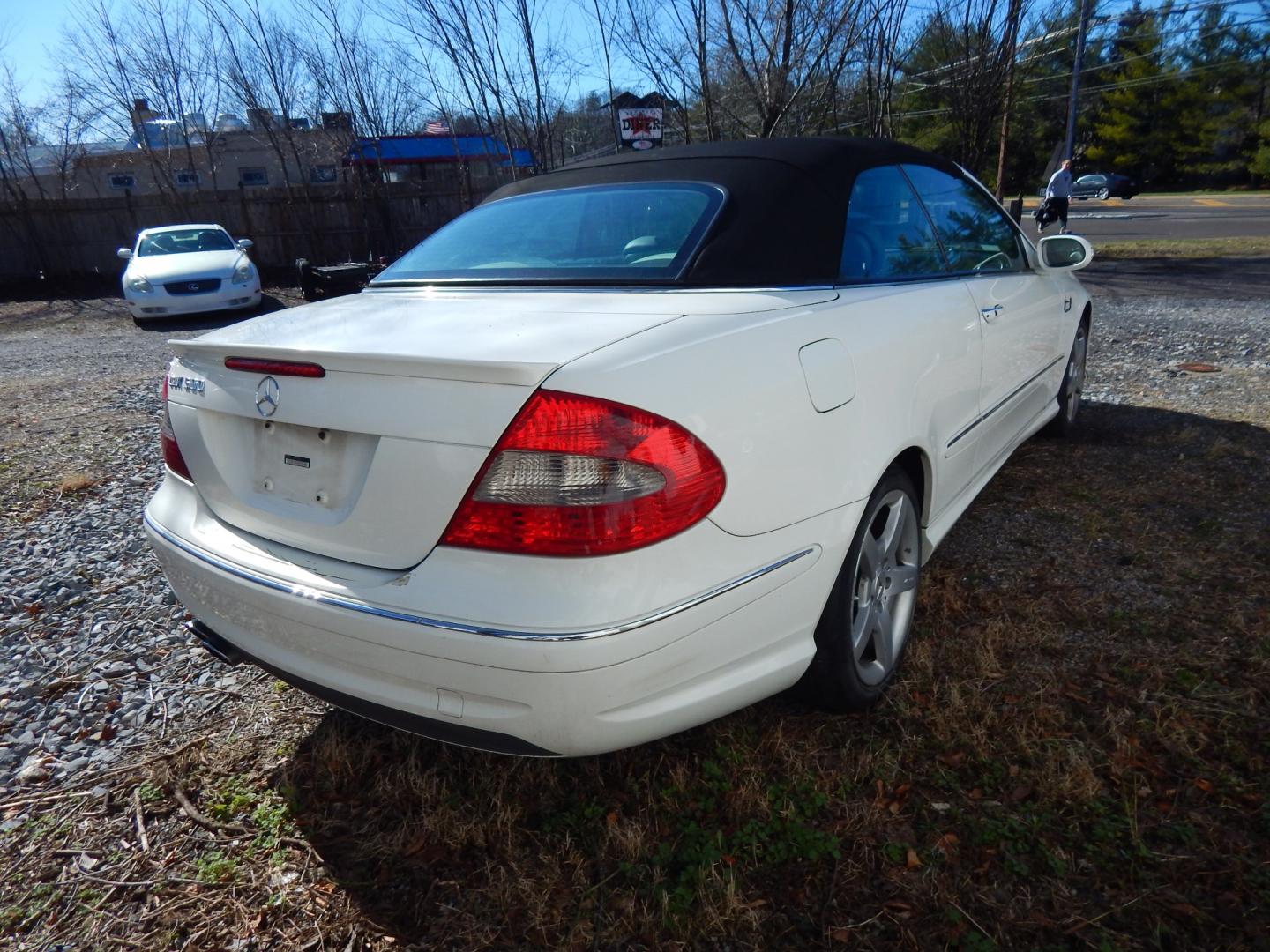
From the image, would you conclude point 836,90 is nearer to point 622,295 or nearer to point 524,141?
point 524,141

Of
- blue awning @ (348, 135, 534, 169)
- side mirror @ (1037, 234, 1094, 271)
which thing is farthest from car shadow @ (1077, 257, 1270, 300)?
blue awning @ (348, 135, 534, 169)

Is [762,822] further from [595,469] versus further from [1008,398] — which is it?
[1008,398]

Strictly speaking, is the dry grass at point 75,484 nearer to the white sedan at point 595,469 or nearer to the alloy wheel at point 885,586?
the white sedan at point 595,469

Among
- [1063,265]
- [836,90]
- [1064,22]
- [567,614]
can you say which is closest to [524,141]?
[836,90]

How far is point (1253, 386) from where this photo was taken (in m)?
5.51

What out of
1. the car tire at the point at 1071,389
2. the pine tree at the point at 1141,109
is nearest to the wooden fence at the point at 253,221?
the car tire at the point at 1071,389

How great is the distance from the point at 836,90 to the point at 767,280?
7.60 metres

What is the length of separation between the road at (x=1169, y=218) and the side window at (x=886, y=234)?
48.7ft

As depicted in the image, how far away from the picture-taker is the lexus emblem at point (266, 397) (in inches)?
70.7

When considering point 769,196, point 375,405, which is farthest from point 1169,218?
point 375,405

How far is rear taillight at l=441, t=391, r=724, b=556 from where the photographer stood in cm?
152

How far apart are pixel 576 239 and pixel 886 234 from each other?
39.9 inches

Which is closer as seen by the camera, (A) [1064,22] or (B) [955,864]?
(B) [955,864]

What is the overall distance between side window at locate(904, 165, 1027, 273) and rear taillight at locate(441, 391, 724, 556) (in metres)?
1.94
